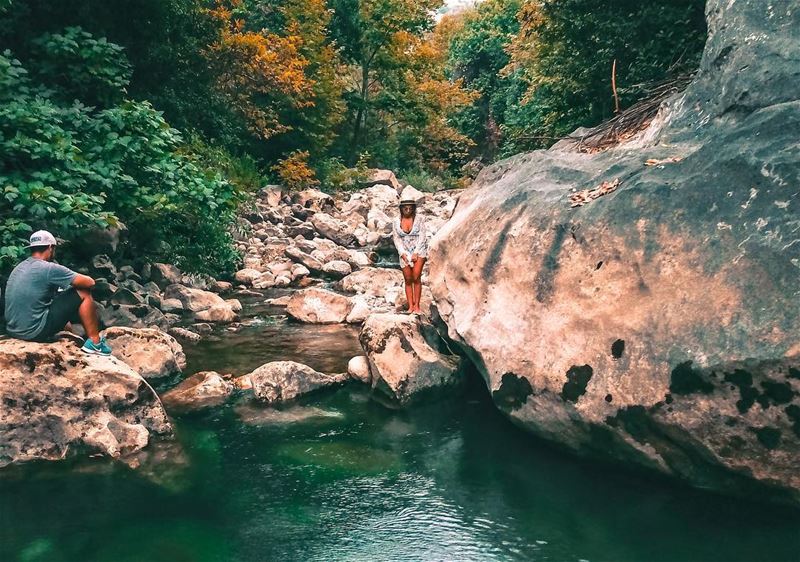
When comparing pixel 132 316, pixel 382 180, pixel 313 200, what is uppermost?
pixel 382 180

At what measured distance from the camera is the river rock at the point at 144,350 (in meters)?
7.10

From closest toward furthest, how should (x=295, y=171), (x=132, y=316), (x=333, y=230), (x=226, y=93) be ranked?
1. (x=132, y=316)
2. (x=226, y=93)
3. (x=333, y=230)
4. (x=295, y=171)

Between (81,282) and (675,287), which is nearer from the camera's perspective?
(675,287)

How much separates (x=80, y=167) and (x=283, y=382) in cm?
323

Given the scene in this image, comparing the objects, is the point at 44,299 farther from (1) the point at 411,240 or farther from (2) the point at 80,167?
(1) the point at 411,240

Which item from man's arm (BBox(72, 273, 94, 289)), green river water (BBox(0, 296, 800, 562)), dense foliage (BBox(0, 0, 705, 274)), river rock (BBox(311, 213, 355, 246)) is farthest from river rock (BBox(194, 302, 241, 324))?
river rock (BBox(311, 213, 355, 246))

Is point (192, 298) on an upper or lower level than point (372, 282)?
lower

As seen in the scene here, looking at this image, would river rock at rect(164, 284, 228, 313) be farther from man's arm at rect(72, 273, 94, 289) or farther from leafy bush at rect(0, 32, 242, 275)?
man's arm at rect(72, 273, 94, 289)

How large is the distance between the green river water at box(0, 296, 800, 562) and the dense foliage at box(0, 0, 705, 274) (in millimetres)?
2756

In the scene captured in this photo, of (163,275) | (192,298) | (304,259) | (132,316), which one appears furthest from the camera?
(304,259)

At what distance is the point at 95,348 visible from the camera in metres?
5.93

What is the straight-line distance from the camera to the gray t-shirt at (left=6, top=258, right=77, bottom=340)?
18.7 feet

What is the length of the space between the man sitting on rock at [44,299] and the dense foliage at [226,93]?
691mm

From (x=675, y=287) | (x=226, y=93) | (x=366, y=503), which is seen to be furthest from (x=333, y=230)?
(x=675, y=287)
